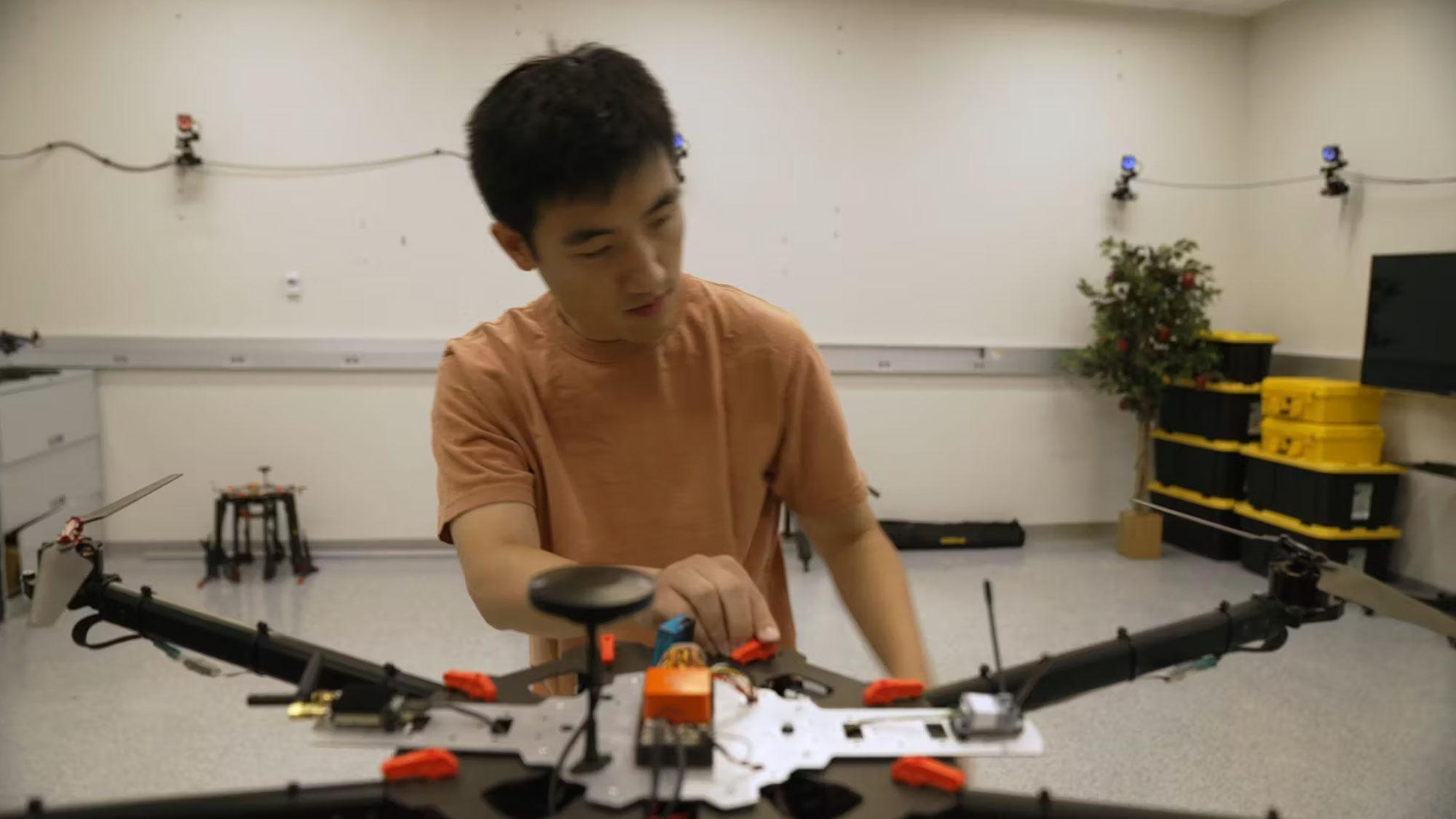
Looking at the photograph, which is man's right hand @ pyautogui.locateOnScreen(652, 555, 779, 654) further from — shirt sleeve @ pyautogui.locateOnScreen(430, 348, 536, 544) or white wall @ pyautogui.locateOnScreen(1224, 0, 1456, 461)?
white wall @ pyautogui.locateOnScreen(1224, 0, 1456, 461)

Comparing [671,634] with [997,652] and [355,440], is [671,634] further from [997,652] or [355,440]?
[355,440]

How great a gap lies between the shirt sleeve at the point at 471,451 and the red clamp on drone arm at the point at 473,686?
27 cm

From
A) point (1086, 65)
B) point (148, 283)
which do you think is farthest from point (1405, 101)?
point (148, 283)

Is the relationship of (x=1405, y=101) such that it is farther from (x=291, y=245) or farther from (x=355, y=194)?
(x=291, y=245)

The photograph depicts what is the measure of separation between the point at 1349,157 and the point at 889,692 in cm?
444

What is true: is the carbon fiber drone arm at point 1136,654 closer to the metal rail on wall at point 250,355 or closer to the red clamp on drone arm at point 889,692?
the red clamp on drone arm at point 889,692

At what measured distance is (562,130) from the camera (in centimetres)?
76

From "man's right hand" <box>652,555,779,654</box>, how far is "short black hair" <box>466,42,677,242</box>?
0.36 m

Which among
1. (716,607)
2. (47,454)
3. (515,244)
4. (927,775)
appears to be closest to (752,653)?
(716,607)

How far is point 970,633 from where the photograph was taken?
321cm

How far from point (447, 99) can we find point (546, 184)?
3.60m

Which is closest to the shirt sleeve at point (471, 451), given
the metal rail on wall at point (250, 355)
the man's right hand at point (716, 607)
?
the man's right hand at point (716, 607)

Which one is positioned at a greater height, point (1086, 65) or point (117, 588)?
point (1086, 65)

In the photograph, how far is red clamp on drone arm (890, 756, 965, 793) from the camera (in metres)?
0.54
